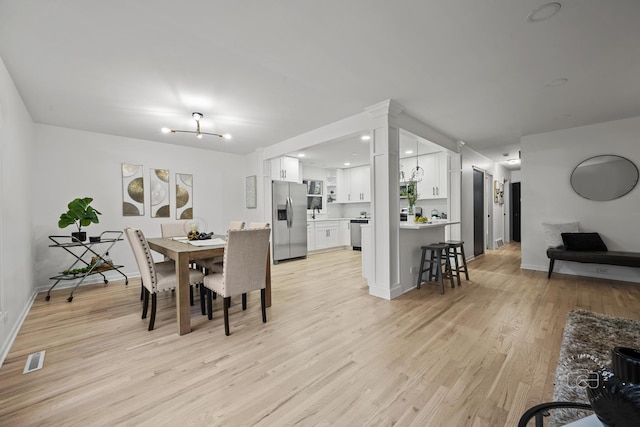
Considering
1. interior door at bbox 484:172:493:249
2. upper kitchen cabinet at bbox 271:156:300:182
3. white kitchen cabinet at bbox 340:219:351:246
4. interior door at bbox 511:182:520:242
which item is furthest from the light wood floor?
interior door at bbox 511:182:520:242

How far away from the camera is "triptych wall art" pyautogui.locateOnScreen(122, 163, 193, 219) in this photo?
4.67m

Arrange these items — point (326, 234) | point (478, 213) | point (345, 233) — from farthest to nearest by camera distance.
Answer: point (345, 233)
point (326, 234)
point (478, 213)

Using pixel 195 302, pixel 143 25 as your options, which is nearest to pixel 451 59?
pixel 143 25

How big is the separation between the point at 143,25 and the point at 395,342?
315 centimetres

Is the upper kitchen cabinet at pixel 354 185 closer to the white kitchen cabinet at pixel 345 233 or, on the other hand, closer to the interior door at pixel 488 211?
the white kitchen cabinet at pixel 345 233

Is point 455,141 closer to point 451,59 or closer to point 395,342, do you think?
point 451,59

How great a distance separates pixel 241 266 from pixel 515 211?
31.2 feet

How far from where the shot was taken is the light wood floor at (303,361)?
150 centimetres

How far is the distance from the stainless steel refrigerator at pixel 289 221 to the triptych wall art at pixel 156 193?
68.3 inches

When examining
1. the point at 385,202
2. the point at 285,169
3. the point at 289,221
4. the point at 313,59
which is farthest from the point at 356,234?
the point at 313,59

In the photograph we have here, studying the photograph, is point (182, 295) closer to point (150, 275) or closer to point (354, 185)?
point (150, 275)

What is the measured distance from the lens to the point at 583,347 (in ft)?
A: 6.96

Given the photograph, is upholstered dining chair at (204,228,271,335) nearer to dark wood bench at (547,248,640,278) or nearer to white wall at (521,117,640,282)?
dark wood bench at (547,248,640,278)

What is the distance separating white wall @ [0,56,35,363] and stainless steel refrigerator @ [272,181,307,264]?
3.55 meters
